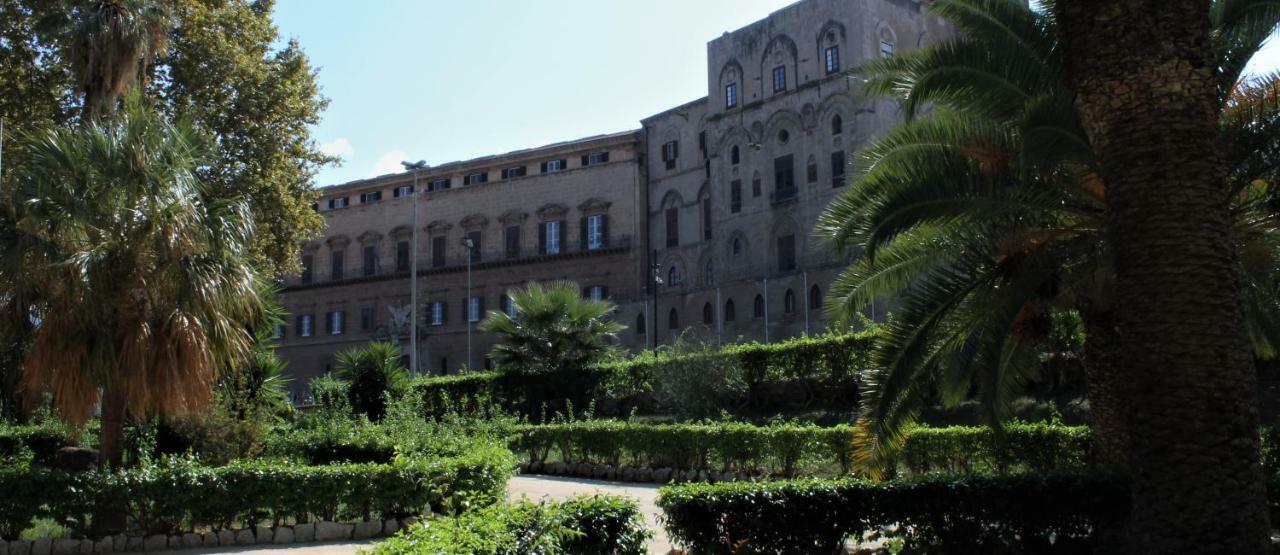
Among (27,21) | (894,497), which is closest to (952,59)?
(894,497)

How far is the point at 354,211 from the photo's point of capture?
6316 centimetres

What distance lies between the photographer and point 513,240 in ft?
186

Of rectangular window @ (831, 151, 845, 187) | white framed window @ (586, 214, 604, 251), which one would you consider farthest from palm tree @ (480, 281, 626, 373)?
white framed window @ (586, 214, 604, 251)

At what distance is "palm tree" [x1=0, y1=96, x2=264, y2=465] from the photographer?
1112 centimetres

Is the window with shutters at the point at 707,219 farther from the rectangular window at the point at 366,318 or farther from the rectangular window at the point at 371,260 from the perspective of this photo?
the rectangular window at the point at 366,318

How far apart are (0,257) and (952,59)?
9624 millimetres

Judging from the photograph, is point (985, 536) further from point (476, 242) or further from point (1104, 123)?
point (476, 242)

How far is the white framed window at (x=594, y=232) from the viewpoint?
53.2 m

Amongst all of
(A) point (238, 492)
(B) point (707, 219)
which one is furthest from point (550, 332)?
(B) point (707, 219)

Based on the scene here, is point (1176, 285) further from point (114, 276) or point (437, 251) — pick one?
point (437, 251)

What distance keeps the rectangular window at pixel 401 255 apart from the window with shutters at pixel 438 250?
1864 millimetres

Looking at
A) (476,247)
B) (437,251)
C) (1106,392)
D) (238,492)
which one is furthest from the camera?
(437,251)

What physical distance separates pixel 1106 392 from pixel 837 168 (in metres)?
33.0

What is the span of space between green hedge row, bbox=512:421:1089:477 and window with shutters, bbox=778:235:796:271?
24.8m
